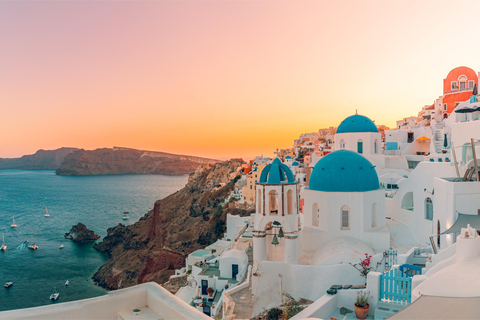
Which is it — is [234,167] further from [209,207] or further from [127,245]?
[127,245]

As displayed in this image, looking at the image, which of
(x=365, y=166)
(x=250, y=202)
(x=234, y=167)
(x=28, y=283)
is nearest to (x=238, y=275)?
(x=365, y=166)

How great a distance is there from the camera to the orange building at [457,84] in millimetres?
32531

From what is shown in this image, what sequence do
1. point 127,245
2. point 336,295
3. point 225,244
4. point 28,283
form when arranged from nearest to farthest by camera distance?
point 336,295, point 225,244, point 28,283, point 127,245

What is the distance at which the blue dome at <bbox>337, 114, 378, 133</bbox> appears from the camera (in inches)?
946

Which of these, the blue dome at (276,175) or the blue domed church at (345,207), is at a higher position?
the blue dome at (276,175)

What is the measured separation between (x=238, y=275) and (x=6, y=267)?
117 feet

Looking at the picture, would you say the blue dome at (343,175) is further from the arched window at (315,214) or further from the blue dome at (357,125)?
the blue dome at (357,125)

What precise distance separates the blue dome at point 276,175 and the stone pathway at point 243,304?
4.47m

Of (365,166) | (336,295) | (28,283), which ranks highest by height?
(365,166)

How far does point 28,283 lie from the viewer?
36688 mm

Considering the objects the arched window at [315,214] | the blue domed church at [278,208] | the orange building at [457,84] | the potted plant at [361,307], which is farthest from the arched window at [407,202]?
the orange building at [457,84]

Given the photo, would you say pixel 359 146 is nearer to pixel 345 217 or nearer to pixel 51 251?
pixel 345 217

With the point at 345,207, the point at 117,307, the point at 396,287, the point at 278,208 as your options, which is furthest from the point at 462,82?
the point at 117,307

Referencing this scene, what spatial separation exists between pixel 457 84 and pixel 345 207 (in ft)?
85.1
